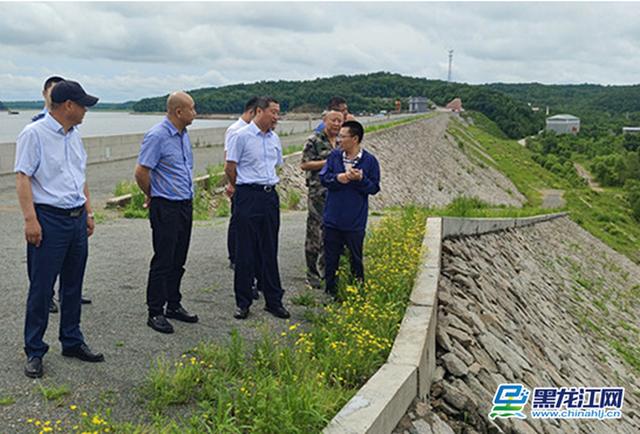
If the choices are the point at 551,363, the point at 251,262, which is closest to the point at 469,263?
the point at 551,363

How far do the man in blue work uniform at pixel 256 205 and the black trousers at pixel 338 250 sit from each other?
0.57m

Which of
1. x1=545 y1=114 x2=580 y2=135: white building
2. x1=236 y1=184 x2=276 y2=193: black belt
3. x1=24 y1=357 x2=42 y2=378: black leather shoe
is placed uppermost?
x1=236 y1=184 x2=276 y2=193: black belt

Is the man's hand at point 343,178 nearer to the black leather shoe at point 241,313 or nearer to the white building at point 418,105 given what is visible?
the black leather shoe at point 241,313

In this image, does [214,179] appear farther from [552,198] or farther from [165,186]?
[552,198]

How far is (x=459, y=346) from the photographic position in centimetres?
606

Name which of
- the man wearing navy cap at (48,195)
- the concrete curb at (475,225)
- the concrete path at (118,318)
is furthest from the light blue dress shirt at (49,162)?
the concrete curb at (475,225)

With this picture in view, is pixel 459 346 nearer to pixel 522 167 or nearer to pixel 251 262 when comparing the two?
pixel 251 262

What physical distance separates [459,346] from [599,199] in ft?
154

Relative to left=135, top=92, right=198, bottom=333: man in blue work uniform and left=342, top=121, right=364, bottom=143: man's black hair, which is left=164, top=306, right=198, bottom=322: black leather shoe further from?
left=342, top=121, right=364, bottom=143: man's black hair

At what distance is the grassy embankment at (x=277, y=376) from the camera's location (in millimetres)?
3480

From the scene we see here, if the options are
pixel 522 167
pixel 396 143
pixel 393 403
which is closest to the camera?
pixel 393 403

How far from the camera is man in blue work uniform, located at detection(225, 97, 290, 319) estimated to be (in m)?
5.70

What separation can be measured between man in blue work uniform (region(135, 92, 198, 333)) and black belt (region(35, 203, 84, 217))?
765mm

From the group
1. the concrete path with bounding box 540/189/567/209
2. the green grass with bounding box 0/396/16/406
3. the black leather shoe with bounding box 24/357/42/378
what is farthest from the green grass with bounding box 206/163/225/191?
the concrete path with bounding box 540/189/567/209
